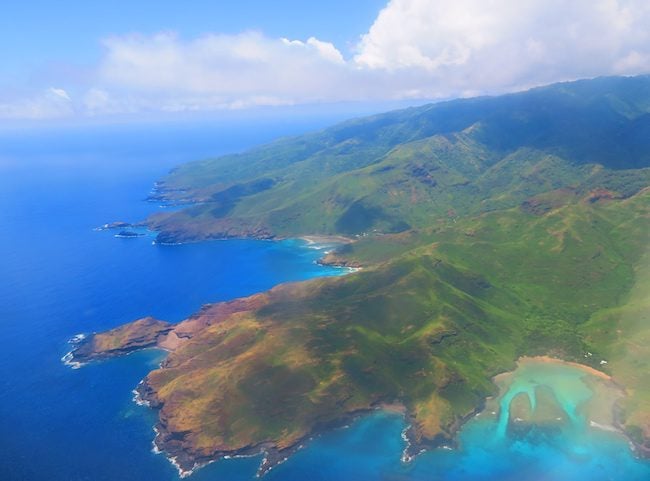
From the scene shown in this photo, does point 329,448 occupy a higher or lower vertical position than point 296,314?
lower

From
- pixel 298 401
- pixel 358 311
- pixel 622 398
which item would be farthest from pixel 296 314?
pixel 622 398

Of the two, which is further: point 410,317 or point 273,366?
point 410,317

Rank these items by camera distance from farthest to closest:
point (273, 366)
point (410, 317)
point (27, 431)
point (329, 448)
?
point (410, 317)
point (273, 366)
point (27, 431)
point (329, 448)

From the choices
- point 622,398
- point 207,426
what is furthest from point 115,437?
point 622,398

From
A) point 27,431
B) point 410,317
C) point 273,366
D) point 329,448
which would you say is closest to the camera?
point 329,448

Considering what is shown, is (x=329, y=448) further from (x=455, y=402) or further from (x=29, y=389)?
(x=29, y=389)

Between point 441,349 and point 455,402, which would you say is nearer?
point 455,402

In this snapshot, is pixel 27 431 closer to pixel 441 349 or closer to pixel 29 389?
pixel 29 389

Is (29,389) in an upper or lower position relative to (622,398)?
upper

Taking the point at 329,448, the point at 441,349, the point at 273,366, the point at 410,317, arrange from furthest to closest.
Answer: the point at 410,317, the point at 441,349, the point at 273,366, the point at 329,448
